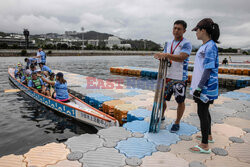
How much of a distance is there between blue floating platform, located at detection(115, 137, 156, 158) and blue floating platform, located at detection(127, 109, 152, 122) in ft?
5.57

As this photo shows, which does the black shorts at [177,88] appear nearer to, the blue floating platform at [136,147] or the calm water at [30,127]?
the blue floating platform at [136,147]

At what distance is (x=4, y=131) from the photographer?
7012mm

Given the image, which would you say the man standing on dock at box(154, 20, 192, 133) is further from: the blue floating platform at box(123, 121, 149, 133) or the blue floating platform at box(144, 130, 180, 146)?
the blue floating platform at box(123, 121, 149, 133)

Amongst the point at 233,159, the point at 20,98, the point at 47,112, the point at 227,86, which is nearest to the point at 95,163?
the point at 233,159

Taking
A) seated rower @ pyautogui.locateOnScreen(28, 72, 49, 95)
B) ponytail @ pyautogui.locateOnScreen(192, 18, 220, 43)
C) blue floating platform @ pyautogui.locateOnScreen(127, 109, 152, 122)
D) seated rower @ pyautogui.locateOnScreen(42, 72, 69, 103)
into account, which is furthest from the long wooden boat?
ponytail @ pyautogui.locateOnScreen(192, 18, 220, 43)

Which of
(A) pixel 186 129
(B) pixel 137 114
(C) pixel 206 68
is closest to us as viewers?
(C) pixel 206 68

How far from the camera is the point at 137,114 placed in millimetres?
6441

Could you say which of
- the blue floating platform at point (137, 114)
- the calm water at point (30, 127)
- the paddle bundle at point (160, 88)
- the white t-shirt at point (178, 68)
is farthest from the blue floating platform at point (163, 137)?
the calm water at point (30, 127)

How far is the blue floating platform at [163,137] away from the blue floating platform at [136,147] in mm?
197

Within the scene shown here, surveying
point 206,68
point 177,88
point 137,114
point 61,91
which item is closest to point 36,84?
point 61,91

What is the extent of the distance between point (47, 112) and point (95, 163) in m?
6.43

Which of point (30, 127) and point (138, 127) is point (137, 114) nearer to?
point (138, 127)

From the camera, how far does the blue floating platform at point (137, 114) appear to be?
20.4ft

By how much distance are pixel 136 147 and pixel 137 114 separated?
7.66 feet
